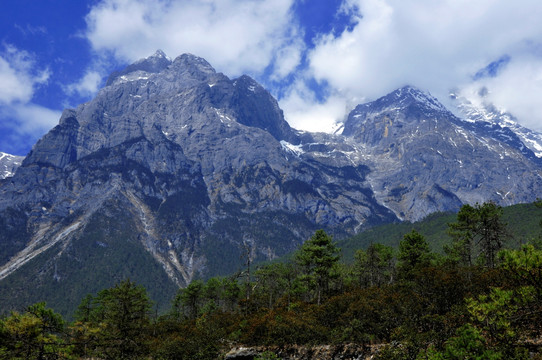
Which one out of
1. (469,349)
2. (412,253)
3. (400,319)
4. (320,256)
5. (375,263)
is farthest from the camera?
(375,263)

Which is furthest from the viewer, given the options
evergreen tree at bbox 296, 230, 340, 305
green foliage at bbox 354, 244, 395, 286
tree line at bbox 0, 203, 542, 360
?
green foliage at bbox 354, 244, 395, 286

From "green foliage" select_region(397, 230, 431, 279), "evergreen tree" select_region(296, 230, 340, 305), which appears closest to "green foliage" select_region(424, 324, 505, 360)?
"evergreen tree" select_region(296, 230, 340, 305)

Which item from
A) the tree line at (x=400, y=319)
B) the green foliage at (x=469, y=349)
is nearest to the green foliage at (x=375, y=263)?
the tree line at (x=400, y=319)

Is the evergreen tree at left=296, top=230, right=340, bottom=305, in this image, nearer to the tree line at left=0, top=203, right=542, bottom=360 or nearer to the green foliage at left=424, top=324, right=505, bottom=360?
the tree line at left=0, top=203, right=542, bottom=360

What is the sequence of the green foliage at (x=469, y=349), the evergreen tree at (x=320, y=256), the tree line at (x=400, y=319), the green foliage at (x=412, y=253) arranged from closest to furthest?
1. the tree line at (x=400, y=319)
2. the green foliage at (x=469, y=349)
3. the evergreen tree at (x=320, y=256)
4. the green foliage at (x=412, y=253)

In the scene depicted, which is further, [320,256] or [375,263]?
[375,263]

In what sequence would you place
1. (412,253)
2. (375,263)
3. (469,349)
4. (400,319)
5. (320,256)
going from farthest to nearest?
(375,263)
(412,253)
(320,256)
(400,319)
(469,349)

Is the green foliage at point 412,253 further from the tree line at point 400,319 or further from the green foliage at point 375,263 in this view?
the green foliage at point 375,263

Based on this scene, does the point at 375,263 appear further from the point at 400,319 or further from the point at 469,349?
the point at 469,349

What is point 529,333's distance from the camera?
19.5 m

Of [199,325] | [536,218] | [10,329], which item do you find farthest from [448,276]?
[536,218]

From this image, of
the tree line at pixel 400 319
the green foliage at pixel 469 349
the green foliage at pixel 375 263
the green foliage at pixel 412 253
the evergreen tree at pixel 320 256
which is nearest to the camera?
the tree line at pixel 400 319

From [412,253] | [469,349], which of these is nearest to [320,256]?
[412,253]

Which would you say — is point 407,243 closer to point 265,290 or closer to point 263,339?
point 263,339
